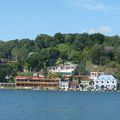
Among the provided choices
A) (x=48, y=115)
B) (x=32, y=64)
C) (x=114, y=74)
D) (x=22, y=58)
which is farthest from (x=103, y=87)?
(x=48, y=115)

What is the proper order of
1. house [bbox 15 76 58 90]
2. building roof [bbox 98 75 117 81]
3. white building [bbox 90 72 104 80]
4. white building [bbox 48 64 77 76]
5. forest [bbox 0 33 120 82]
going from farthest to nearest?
forest [bbox 0 33 120 82]
white building [bbox 48 64 77 76]
white building [bbox 90 72 104 80]
building roof [bbox 98 75 117 81]
house [bbox 15 76 58 90]

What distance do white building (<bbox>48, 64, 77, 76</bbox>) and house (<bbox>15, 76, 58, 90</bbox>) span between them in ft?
27.9

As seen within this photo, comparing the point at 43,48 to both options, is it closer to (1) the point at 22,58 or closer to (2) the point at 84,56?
(1) the point at 22,58

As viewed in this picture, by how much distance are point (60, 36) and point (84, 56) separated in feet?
54.4

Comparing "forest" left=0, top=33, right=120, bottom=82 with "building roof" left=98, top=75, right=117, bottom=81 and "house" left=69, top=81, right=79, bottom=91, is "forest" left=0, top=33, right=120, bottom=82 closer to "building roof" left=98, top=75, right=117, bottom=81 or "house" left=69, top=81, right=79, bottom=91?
"building roof" left=98, top=75, right=117, bottom=81

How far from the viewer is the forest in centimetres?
13625

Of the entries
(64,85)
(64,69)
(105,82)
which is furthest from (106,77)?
(64,69)

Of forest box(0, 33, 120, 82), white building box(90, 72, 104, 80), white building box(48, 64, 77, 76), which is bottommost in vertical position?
white building box(90, 72, 104, 80)

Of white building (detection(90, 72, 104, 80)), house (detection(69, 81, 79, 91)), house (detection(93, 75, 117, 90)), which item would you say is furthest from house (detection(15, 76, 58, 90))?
white building (detection(90, 72, 104, 80))

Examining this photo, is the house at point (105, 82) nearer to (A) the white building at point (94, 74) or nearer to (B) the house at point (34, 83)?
(A) the white building at point (94, 74)

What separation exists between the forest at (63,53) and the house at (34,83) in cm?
438

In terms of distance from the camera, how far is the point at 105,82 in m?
128

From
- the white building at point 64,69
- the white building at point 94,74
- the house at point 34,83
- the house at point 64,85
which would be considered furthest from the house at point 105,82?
the house at point 34,83

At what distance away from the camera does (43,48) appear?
152 meters
